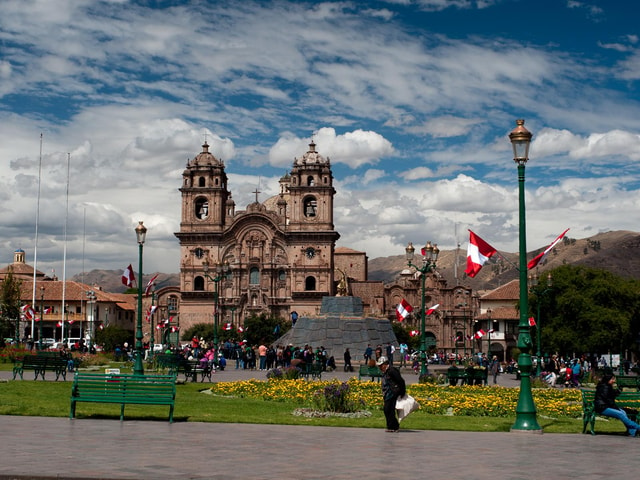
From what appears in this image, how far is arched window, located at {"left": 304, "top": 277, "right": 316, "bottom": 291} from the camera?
89750 mm

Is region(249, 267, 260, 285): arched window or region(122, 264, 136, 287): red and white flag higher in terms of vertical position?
region(249, 267, 260, 285): arched window

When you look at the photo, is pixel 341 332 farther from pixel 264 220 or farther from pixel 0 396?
pixel 264 220

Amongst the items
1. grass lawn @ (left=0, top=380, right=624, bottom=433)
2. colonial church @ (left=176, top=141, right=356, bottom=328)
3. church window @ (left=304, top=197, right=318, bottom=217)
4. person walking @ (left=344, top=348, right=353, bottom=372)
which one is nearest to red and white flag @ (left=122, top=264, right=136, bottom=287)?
person walking @ (left=344, top=348, right=353, bottom=372)

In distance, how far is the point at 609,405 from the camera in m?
14.7

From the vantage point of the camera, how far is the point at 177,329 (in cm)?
9156

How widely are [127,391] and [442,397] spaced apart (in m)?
8.83

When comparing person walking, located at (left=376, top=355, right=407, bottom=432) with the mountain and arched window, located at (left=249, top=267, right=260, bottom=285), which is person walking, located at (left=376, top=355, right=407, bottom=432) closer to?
arched window, located at (left=249, top=267, right=260, bottom=285)

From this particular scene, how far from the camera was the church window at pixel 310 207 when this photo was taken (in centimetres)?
9091

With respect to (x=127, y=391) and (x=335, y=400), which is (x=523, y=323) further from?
(x=127, y=391)

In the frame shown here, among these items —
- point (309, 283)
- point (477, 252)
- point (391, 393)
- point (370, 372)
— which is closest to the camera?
point (391, 393)

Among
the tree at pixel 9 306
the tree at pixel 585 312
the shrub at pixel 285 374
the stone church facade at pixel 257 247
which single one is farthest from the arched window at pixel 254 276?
the shrub at pixel 285 374

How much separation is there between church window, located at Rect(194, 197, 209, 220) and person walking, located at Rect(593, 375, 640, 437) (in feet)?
264

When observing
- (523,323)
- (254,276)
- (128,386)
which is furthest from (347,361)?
(254,276)

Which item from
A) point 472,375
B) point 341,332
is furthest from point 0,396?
point 341,332
